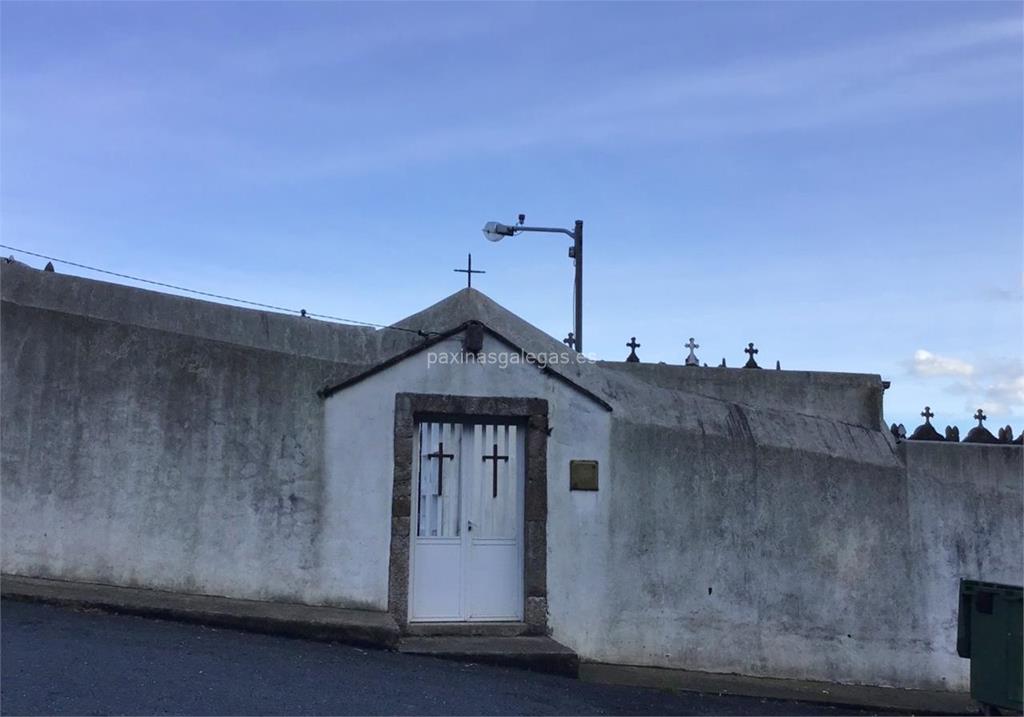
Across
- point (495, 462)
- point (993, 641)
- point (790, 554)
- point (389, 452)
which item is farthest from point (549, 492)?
point (993, 641)

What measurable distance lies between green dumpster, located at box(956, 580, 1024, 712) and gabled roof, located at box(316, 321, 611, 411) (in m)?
3.61

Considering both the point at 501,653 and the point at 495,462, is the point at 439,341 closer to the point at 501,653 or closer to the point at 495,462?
the point at 495,462

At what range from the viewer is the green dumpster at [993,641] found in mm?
6867

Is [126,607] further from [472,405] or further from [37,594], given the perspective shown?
[472,405]

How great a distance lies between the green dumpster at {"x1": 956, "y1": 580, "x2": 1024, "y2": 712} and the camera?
6867 millimetres

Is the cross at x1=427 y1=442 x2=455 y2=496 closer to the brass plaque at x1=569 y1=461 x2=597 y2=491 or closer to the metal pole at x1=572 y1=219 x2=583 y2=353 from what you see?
the brass plaque at x1=569 y1=461 x2=597 y2=491

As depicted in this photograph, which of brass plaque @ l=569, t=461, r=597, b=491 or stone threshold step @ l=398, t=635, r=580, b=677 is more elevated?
brass plaque @ l=569, t=461, r=597, b=491

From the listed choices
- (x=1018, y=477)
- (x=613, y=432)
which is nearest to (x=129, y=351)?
(x=613, y=432)

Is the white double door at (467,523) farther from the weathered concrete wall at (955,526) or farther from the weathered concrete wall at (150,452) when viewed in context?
the weathered concrete wall at (955,526)

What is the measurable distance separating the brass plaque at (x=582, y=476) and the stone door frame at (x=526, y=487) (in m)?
0.26

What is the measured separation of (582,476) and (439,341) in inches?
77.3

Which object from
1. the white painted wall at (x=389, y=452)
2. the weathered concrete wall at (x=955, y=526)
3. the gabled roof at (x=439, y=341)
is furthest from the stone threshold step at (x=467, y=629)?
the weathered concrete wall at (x=955, y=526)

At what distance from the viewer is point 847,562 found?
347 inches

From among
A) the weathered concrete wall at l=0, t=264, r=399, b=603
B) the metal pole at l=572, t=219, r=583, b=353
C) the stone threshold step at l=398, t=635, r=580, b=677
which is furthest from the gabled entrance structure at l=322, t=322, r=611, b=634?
the metal pole at l=572, t=219, r=583, b=353
